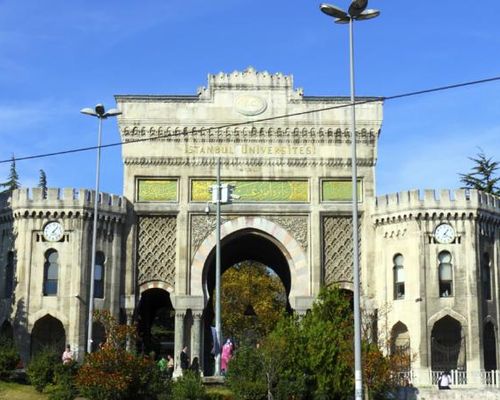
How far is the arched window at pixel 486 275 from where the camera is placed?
136 feet

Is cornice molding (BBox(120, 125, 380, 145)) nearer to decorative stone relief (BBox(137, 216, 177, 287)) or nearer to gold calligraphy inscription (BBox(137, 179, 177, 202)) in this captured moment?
gold calligraphy inscription (BBox(137, 179, 177, 202))

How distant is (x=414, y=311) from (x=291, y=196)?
7.91 metres

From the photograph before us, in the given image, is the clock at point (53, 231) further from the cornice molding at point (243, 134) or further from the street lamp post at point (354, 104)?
the street lamp post at point (354, 104)

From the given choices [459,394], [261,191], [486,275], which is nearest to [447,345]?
[486,275]

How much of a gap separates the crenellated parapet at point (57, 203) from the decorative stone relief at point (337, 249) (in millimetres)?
10411

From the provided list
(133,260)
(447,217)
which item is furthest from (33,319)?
(447,217)

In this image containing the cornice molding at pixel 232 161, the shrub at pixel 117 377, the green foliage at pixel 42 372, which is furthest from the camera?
the cornice molding at pixel 232 161

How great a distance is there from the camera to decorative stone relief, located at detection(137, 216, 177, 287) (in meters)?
42.0

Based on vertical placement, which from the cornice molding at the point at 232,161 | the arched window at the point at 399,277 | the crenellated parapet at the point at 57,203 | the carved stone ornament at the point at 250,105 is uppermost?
the carved stone ornament at the point at 250,105

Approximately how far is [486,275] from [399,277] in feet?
13.8

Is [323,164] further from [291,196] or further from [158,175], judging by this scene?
[158,175]

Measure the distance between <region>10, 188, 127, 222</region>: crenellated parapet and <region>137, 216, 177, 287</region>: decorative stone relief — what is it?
2.16 m

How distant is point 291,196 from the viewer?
42594 millimetres

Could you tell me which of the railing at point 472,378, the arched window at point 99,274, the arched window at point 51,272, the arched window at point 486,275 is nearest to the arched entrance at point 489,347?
the arched window at point 486,275
